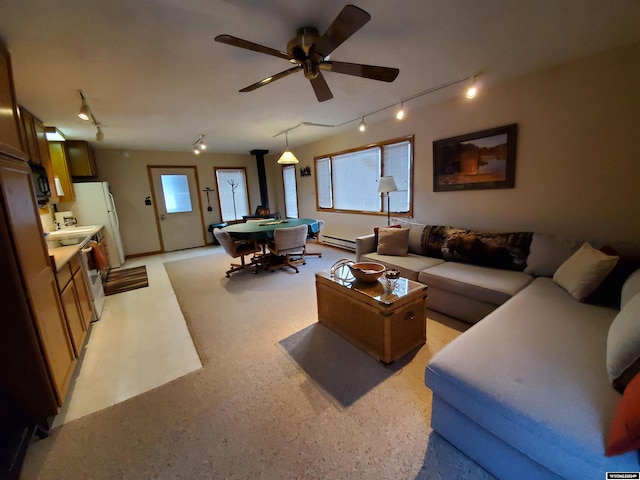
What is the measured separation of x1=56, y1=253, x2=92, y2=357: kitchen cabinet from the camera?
198cm

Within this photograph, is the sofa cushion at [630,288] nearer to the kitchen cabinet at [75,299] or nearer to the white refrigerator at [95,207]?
the kitchen cabinet at [75,299]

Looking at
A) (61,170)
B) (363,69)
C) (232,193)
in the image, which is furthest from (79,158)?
(363,69)

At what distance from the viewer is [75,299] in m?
2.24

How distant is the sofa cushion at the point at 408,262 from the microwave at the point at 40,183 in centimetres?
391

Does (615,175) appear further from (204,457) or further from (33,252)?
(33,252)

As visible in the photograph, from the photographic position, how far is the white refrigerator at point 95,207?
426 cm

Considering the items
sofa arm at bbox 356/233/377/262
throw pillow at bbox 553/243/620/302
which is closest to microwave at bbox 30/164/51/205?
sofa arm at bbox 356/233/377/262

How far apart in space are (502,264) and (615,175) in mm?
1149

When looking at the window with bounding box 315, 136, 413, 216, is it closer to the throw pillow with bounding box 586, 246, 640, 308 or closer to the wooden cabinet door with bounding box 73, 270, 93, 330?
the throw pillow with bounding box 586, 246, 640, 308

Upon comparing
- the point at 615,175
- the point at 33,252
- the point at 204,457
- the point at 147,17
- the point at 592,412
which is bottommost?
the point at 204,457

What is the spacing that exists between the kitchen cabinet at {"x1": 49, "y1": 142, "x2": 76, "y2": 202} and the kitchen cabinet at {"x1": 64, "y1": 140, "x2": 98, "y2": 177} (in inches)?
11.9

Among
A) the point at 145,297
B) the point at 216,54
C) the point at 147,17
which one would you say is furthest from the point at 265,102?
the point at 145,297

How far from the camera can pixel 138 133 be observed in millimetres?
4117

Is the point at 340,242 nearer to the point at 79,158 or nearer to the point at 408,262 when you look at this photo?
the point at 408,262
